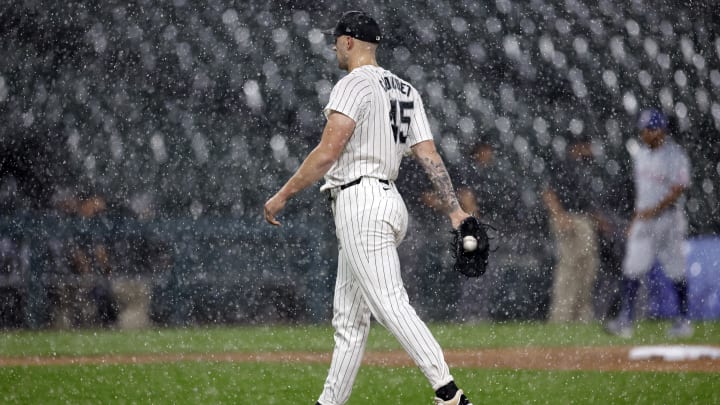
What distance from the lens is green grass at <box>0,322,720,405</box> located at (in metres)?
5.07

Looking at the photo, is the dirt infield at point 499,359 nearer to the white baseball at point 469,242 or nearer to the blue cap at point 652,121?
the blue cap at point 652,121

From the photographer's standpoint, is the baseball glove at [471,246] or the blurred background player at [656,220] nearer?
the baseball glove at [471,246]

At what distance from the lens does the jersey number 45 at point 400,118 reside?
12.1ft

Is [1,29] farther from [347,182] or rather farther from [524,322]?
[347,182]

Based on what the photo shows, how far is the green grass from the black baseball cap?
1856 mm

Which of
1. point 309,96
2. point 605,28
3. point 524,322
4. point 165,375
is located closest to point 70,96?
point 309,96

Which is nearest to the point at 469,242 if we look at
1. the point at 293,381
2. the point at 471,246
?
the point at 471,246

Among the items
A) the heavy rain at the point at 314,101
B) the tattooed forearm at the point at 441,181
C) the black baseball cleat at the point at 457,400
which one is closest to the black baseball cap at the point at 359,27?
the tattooed forearm at the point at 441,181

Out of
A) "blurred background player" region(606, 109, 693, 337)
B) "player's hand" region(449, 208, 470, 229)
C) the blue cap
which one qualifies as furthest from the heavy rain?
"player's hand" region(449, 208, 470, 229)

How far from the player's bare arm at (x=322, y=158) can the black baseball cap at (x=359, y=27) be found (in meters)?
0.30

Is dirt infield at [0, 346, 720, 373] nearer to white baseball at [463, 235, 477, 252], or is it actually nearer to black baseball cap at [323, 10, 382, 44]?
white baseball at [463, 235, 477, 252]

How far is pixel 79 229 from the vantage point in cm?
1096

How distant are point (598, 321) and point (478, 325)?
40.2 inches

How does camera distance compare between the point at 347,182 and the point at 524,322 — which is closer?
the point at 347,182
